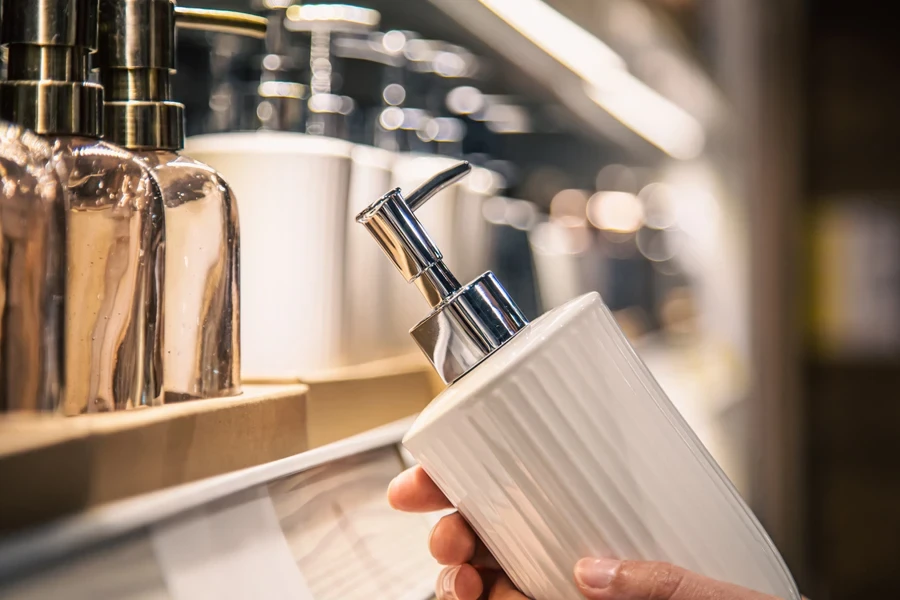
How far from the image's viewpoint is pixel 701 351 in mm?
1105

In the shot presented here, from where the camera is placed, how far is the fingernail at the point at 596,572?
0.23m

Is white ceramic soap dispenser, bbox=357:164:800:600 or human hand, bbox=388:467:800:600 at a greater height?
white ceramic soap dispenser, bbox=357:164:800:600

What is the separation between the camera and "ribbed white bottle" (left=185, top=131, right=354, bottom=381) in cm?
32

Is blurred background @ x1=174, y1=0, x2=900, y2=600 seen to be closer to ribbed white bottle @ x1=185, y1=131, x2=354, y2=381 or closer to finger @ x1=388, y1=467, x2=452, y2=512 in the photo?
ribbed white bottle @ x1=185, y1=131, x2=354, y2=381

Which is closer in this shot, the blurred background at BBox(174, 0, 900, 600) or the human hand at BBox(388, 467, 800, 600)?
the human hand at BBox(388, 467, 800, 600)

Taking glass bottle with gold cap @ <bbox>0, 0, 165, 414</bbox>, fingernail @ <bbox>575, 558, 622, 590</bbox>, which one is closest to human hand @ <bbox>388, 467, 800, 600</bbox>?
fingernail @ <bbox>575, 558, 622, 590</bbox>

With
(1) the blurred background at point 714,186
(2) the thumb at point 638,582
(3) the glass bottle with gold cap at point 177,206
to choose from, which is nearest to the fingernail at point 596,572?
(2) the thumb at point 638,582

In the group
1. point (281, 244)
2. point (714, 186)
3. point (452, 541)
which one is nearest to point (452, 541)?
→ point (452, 541)

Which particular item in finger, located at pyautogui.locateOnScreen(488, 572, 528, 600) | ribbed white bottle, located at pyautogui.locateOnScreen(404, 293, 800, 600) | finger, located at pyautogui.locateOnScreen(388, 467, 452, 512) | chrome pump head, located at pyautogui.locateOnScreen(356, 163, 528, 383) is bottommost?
finger, located at pyautogui.locateOnScreen(488, 572, 528, 600)

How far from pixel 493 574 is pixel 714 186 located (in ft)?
3.51

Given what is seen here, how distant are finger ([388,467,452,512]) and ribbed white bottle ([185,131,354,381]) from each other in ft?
0.17

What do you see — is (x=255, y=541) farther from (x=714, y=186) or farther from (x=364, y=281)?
(x=714, y=186)

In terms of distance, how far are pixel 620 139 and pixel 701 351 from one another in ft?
0.89

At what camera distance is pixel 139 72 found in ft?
0.85
